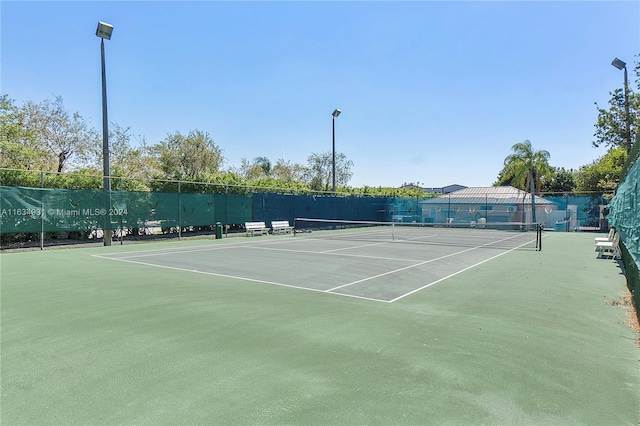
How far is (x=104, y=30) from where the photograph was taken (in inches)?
584

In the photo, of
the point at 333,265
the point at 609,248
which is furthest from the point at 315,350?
the point at 609,248

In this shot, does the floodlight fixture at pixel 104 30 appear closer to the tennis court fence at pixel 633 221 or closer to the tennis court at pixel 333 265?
the tennis court at pixel 333 265

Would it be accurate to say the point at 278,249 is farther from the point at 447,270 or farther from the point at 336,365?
the point at 336,365

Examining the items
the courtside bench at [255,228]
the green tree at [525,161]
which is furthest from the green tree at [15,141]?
the green tree at [525,161]

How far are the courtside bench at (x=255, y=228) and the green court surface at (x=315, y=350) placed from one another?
12.6m

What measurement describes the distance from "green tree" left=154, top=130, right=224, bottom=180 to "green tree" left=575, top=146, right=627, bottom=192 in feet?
102

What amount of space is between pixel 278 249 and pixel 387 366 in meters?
11.2

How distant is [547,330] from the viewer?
5.11 meters

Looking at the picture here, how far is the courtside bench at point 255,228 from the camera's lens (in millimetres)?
21484

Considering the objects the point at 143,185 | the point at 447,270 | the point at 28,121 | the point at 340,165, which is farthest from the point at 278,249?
the point at 340,165

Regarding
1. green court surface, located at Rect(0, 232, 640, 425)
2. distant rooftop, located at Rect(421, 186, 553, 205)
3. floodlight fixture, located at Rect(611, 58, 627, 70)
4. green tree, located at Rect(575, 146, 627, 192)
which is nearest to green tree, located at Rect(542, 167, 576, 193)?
green tree, located at Rect(575, 146, 627, 192)

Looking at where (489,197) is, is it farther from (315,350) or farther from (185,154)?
(315,350)

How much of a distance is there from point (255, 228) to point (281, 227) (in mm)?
2048

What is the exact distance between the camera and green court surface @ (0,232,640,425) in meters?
3.13
